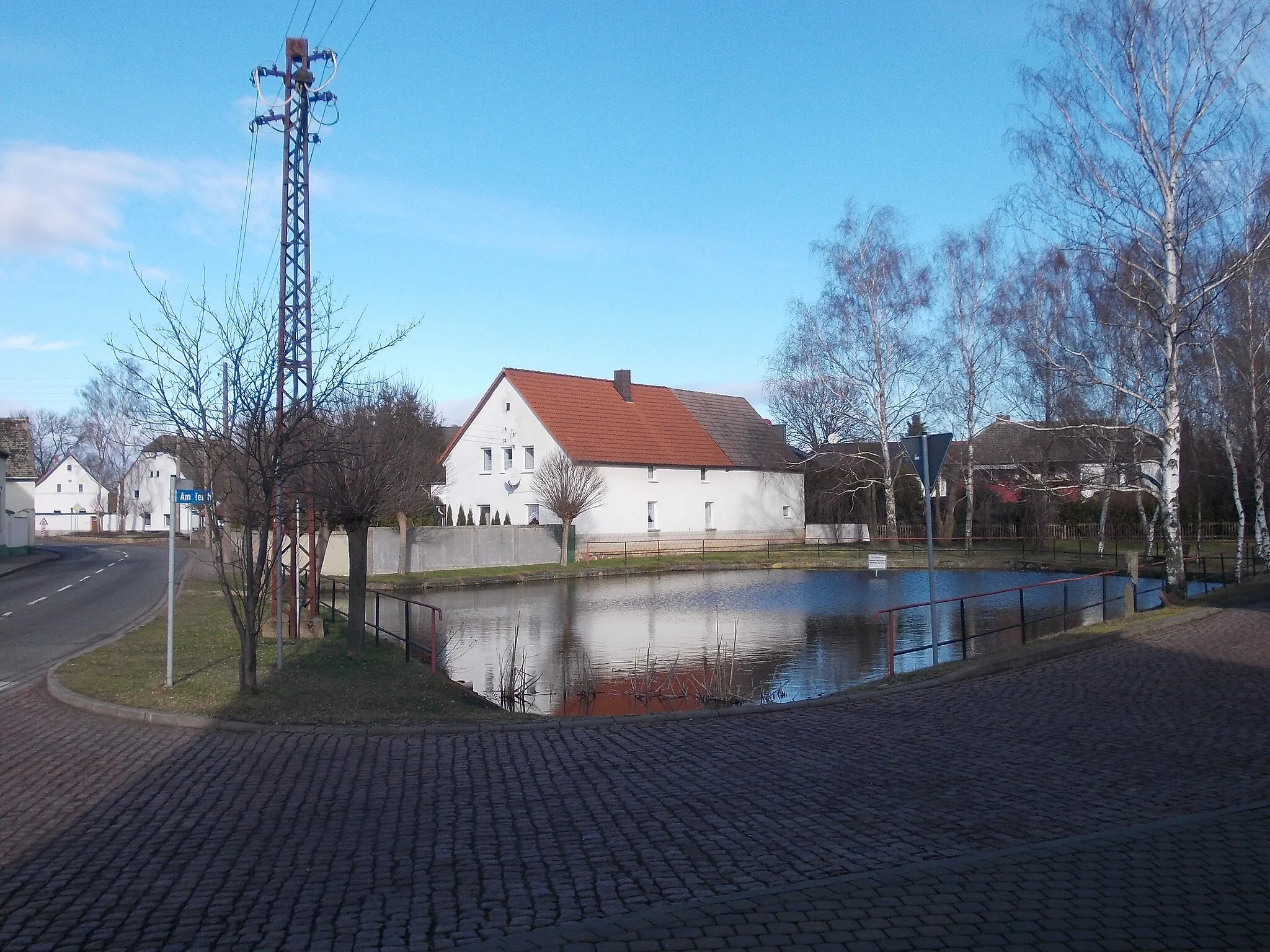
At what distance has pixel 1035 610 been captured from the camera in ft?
76.7

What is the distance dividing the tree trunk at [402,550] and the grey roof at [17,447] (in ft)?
80.4

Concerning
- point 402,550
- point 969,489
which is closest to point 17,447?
point 402,550

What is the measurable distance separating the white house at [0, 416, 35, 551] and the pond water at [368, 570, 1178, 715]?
2908 cm

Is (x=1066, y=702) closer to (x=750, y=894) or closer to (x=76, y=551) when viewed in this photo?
(x=750, y=894)

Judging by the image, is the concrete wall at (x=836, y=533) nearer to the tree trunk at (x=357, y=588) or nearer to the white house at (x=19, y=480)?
the white house at (x=19, y=480)

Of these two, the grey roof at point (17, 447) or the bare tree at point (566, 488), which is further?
the grey roof at point (17, 447)

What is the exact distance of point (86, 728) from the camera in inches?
394

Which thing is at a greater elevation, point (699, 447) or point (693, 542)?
point (699, 447)

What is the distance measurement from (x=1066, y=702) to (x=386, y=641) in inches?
Result: 430

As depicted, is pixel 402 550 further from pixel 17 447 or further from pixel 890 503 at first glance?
pixel 17 447

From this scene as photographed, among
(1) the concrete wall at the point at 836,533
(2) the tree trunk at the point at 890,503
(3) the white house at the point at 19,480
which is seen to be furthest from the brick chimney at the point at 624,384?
(3) the white house at the point at 19,480

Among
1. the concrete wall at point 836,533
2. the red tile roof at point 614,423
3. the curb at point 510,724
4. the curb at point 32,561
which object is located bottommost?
the curb at point 510,724

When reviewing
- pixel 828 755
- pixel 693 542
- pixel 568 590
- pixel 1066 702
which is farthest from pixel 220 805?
pixel 693 542

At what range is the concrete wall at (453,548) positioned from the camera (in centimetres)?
3662
